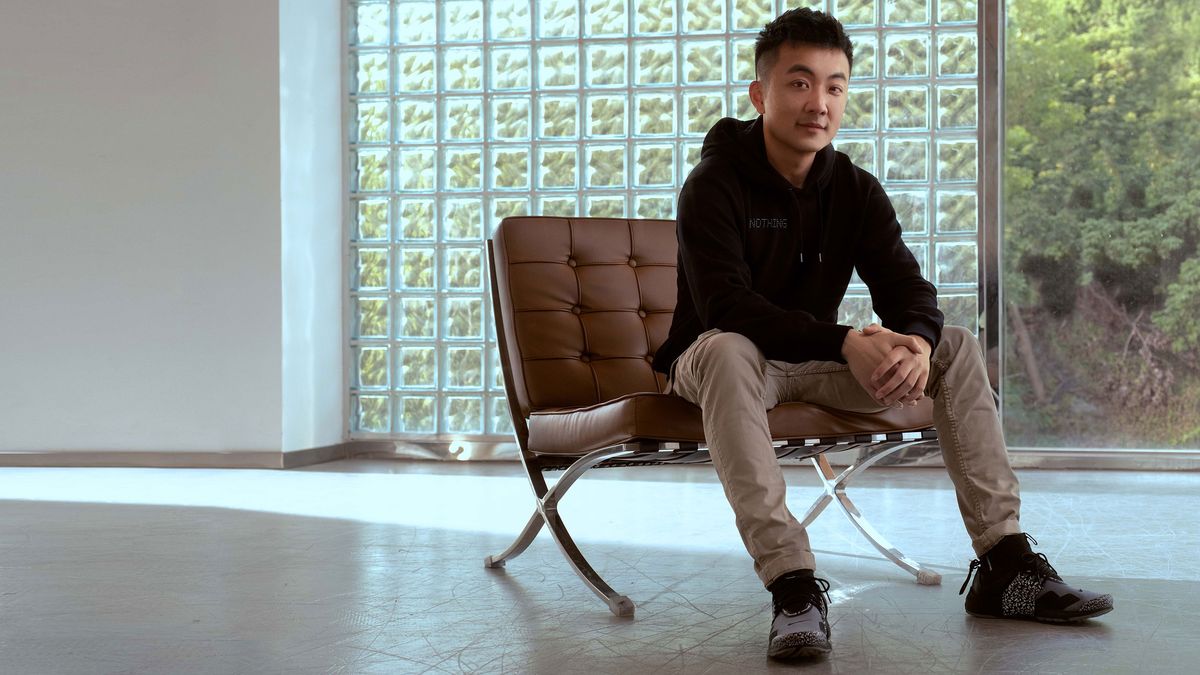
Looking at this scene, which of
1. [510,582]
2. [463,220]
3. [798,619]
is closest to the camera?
[798,619]

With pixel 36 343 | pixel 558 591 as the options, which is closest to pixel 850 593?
pixel 558 591

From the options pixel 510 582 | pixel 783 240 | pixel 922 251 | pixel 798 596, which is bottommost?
pixel 510 582

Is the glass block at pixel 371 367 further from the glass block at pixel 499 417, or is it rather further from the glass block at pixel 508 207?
the glass block at pixel 508 207

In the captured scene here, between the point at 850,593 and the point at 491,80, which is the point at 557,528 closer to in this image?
the point at 850,593

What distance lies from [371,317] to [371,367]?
0.21 meters

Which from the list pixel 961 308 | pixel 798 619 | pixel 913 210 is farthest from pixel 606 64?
pixel 798 619

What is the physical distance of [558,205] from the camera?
16.0ft

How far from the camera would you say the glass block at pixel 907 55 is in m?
4.59

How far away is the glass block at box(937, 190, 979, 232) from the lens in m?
4.55

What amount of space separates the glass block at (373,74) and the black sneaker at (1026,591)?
3.75m

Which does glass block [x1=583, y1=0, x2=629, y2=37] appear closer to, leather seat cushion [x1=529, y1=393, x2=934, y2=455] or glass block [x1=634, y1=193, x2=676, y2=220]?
glass block [x1=634, y1=193, x2=676, y2=220]

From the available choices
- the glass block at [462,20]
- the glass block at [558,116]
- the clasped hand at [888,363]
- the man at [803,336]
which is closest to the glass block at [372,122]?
the glass block at [462,20]

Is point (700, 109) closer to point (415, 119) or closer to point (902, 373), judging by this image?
point (415, 119)

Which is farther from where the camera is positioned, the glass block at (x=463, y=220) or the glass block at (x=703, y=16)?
the glass block at (x=463, y=220)
